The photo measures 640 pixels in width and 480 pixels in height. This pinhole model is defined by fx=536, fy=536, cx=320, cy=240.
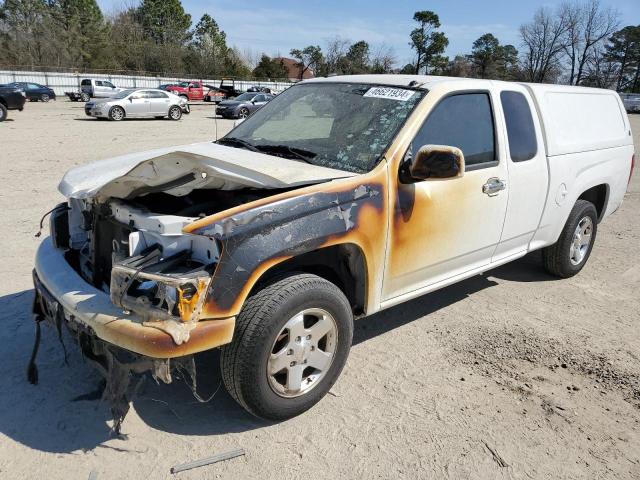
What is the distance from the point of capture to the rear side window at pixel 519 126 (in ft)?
13.6

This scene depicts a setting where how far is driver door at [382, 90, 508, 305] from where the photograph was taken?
3.37 m

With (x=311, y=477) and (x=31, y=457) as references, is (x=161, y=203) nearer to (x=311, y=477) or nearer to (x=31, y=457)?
(x=31, y=457)

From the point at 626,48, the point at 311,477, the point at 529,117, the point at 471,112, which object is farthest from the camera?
the point at 626,48

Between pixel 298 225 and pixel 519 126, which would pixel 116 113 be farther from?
pixel 298 225

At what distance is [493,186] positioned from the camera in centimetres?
390

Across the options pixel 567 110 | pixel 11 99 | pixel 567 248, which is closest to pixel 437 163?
pixel 567 110

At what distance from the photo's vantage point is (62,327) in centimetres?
303

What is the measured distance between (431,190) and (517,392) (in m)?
1.40

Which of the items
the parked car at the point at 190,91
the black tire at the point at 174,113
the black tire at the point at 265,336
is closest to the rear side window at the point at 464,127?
the black tire at the point at 265,336

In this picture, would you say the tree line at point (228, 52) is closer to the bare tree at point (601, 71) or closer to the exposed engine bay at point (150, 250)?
the bare tree at point (601, 71)

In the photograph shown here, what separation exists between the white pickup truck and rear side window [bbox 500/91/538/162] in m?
0.01

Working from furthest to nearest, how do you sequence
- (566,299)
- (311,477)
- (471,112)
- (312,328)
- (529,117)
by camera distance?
(566,299) < (529,117) < (471,112) < (312,328) < (311,477)

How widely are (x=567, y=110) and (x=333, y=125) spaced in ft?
7.96

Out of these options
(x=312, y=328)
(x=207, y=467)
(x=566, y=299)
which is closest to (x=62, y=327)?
(x=207, y=467)
